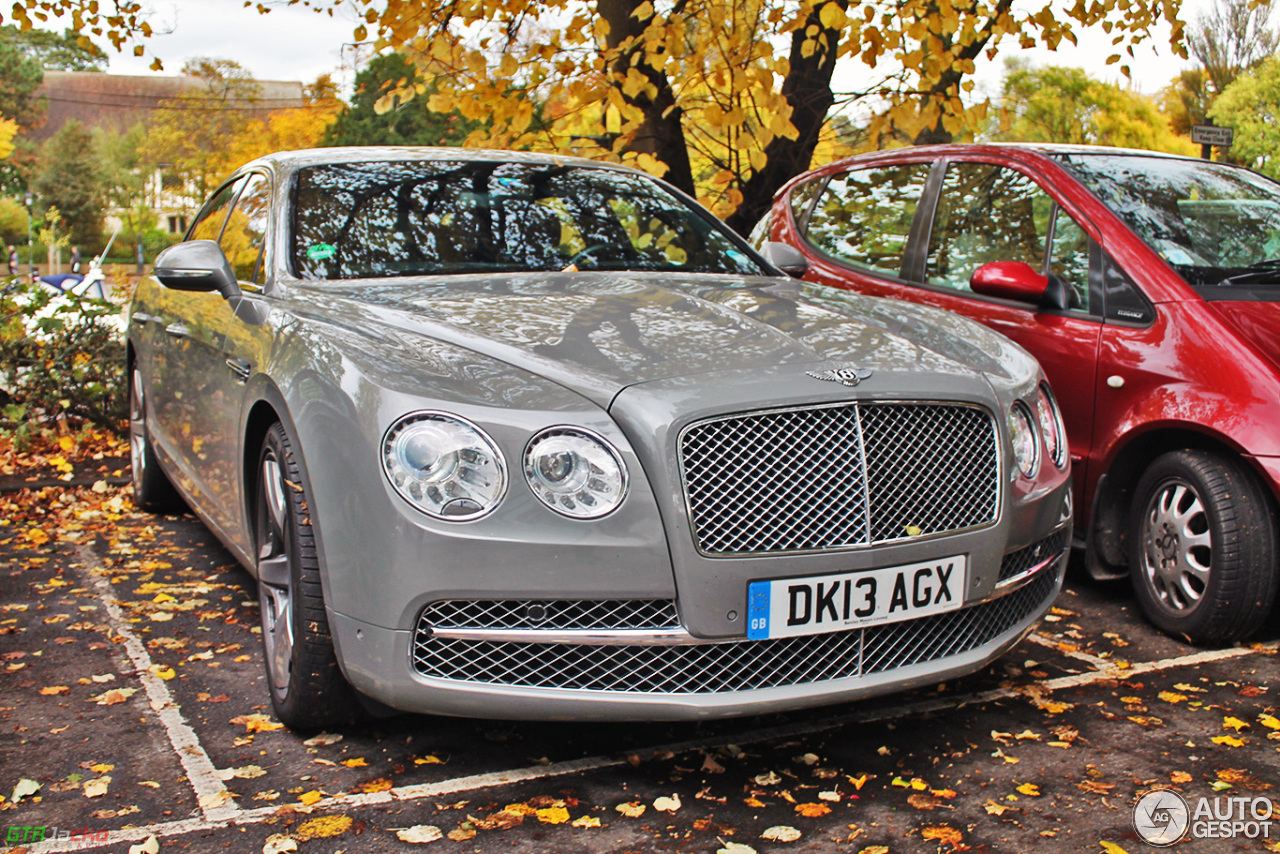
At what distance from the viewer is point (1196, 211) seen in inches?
188

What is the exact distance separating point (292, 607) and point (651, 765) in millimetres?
987

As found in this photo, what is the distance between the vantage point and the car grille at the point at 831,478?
2.68 metres

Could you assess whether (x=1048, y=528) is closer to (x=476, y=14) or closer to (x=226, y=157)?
(x=476, y=14)

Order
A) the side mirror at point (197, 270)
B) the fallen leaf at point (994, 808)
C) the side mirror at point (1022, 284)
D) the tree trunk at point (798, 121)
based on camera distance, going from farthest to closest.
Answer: the tree trunk at point (798, 121)
the side mirror at point (1022, 284)
the side mirror at point (197, 270)
the fallen leaf at point (994, 808)

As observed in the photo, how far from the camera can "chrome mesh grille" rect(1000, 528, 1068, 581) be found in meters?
3.11

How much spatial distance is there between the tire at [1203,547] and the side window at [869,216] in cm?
178

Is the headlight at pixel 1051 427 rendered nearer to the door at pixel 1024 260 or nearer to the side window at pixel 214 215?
the door at pixel 1024 260

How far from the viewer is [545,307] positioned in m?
3.38

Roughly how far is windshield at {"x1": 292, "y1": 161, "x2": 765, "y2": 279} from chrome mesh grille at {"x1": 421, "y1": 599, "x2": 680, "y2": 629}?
1.48 meters

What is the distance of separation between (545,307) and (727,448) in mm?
895

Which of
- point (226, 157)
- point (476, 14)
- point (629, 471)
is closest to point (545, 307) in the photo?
point (629, 471)

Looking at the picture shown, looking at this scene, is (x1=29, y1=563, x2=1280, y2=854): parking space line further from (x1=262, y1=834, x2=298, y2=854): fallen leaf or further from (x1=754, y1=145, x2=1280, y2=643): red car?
(x1=754, y1=145, x2=1280, y2=643): red car

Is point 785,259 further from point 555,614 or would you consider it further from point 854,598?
point 555,614

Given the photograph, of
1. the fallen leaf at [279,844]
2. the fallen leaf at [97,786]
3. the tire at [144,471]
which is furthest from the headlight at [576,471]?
the tire at [144,471]
